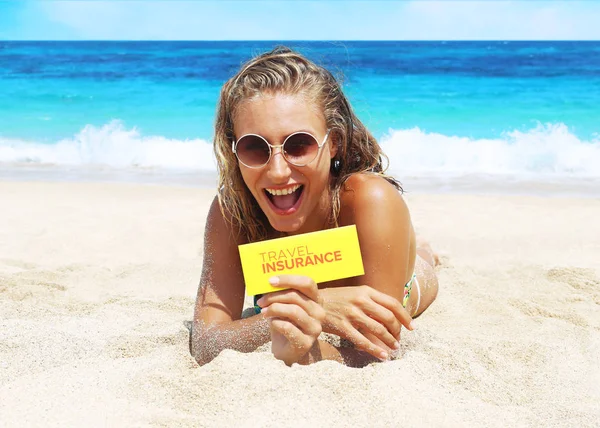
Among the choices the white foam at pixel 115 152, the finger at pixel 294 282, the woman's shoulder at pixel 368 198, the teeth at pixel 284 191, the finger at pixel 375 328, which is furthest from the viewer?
the white foam at pixel 115 152

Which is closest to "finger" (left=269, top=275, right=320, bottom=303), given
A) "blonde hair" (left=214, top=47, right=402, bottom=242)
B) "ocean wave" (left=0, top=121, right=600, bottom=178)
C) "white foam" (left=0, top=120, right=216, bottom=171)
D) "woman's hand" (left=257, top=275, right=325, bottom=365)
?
"woman's hand" (left=257, top=275, right=325, bottom=365)

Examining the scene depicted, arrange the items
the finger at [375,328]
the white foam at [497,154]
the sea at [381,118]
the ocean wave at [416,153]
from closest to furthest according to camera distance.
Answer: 1. the finger at [375,328]
2. the sea at [381,118]
3. the white foam at [497,154]
4. the ocean wave at [416,153]

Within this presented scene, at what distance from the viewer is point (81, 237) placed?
209 inches

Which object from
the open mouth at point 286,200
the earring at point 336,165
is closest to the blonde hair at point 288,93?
the earring at point 336,165

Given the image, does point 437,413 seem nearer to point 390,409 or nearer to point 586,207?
point 390,409

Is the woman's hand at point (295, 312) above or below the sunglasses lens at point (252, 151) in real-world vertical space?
below

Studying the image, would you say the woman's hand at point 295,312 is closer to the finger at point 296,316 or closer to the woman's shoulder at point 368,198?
the finger at point 296,316

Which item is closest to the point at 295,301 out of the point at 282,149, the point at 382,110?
the point at 282,149

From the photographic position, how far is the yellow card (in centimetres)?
223

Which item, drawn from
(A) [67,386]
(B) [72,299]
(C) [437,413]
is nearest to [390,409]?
(C) [437,413]

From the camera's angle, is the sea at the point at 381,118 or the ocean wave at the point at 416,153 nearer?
the sea at the point at 381,118

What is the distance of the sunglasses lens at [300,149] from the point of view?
7.75ft

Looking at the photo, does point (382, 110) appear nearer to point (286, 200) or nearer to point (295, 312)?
point (286, 200)

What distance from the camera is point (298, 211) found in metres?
2.45
